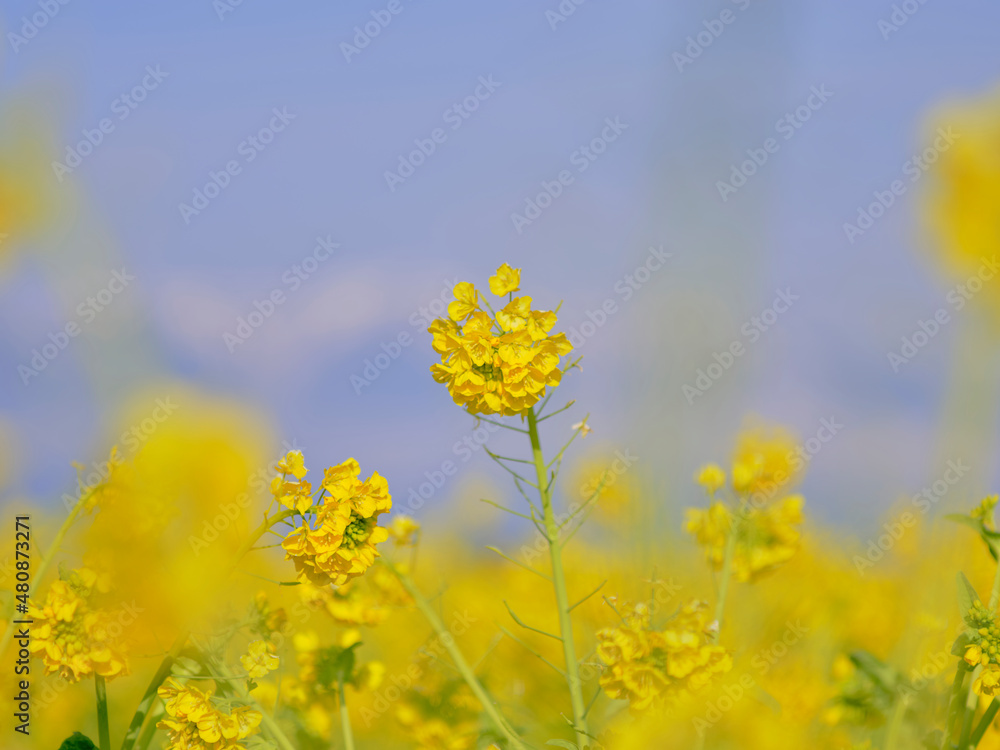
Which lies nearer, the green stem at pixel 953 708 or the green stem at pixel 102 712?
the green stem at pixel 102 712

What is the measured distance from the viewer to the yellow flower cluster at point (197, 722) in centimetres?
137

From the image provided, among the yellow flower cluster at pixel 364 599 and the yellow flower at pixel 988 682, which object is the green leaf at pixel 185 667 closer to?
the yellow flower cluster at pixel 364 599

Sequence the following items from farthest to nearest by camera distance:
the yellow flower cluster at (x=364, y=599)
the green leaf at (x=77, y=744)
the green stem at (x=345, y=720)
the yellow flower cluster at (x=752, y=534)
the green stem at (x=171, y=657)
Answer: the yellow flower cluster at (x=752, y=534), the yellow flower cluster at (x=364, y=599), the green stem at (x=345, y=720), the green leaf at (x=77, y=744), the green stem at (x=171, y=657)

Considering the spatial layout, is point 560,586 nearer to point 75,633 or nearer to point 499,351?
point 499,351

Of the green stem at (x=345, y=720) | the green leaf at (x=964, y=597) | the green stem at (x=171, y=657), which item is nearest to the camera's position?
the green stem at (x=171, y=657)

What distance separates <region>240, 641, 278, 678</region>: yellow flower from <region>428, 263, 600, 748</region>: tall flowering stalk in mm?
482

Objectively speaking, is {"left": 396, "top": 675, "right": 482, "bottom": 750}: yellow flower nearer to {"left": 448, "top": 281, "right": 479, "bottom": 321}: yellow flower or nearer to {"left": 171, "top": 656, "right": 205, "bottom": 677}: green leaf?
{"left": 171, "top": 656, "right": 205, "bottom": 677}: green leaf

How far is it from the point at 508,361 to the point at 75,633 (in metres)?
0.84

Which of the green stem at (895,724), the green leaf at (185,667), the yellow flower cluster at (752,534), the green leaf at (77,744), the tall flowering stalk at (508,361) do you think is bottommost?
the green stem at (895,724)

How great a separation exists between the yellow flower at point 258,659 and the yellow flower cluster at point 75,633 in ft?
0.65

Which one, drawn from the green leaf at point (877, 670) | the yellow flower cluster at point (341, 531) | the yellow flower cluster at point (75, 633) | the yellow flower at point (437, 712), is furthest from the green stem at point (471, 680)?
the green leaf at point (877, 670)

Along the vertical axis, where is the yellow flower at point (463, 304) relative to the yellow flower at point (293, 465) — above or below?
above

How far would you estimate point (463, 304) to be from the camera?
152 cm

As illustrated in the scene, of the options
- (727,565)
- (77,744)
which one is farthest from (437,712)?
(77,744)
